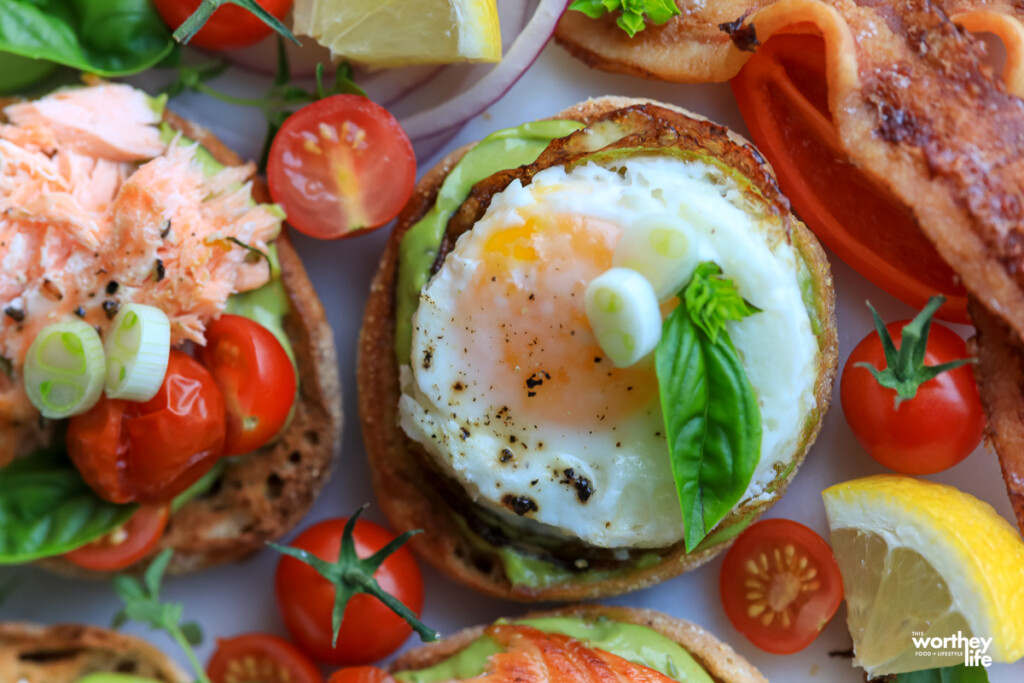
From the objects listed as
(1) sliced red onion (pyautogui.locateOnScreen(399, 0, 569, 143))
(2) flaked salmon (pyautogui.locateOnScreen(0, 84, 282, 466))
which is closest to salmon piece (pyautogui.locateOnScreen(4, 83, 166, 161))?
(2) flaked salmon (pyautogui.locateOnScreen(0, 84, 282, 466))

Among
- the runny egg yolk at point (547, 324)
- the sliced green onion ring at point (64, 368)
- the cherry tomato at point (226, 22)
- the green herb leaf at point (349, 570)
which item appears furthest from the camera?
the cherry tomato at point (226, 22)

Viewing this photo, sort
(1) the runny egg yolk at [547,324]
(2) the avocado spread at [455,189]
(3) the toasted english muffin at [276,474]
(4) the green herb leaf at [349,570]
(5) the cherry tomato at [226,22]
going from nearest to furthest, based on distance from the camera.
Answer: (1) the runny egg yolk at [547,324] → (4) the green herb leaf at [349,570] → (2) the avocado spread at [455,189] → (5) the cherry tomato at [226,22] → (3) the toasted english muffin at [276,474]

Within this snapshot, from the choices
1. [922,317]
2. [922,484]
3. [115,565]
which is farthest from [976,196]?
[115,565]

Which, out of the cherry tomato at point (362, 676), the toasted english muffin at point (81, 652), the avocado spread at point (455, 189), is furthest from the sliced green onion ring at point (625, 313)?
the toasted english muffin at point (81, 652)

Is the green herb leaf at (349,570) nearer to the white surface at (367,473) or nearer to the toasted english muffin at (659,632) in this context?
the toasted english muffin at (659,632)

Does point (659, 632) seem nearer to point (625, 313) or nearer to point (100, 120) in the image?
point (625, 313)

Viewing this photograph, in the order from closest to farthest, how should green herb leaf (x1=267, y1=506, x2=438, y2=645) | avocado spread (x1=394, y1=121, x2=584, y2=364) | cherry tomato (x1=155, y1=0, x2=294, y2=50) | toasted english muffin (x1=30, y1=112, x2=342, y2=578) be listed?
green herb leaf (x1=267, y1=506, x2=438, y2=645)
avocado spread (x1=394, y1=121, x2=584, y2=364)
cherry tomato (x1=155, y1=0, x2=294, y2=50)
toasted english muffin (x1=30, y1=112, x2=342, y2=578)

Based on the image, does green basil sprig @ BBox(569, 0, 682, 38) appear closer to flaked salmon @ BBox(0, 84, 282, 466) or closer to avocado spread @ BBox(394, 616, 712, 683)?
flaked salmon @ BBox(0, 84, 282, 466)
